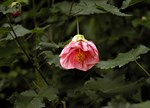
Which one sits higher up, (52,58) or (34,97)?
(52,58)

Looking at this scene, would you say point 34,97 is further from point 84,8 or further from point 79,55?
point 84,8

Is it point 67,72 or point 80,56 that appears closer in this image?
point 80,56

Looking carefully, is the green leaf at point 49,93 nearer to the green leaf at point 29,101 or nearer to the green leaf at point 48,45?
the green leaf at point 29,101

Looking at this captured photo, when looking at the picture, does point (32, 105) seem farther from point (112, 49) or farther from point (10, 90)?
point (112, 49)

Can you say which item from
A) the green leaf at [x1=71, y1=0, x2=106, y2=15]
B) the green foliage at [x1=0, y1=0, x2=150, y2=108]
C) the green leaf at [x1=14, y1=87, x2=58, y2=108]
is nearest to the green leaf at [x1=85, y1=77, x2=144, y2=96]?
the green foliage at [x1=0, y1=0, x2=150, y2=108]

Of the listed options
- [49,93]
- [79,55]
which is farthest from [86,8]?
[49,93]

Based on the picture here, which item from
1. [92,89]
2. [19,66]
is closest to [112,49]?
[19,66]

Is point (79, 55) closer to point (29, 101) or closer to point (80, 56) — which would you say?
point (80, 56)

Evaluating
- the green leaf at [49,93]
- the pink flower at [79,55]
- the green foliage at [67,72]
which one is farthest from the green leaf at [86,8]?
the green leaf at [49,93]
